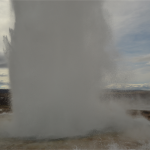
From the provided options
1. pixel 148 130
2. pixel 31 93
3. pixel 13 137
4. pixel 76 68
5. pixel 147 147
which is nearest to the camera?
pixel 147 147

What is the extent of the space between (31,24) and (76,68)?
489 cm

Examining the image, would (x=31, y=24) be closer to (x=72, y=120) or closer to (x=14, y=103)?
(x=14, y=103)

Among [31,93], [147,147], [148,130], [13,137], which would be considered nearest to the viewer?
[147,147]

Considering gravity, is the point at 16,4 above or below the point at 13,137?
above

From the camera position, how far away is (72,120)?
Answer: 9.91 meters

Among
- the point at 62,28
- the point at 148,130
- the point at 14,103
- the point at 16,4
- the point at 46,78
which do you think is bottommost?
the point at 148,130

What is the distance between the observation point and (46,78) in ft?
35.2

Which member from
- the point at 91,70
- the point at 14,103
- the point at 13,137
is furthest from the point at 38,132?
the point at 91,70

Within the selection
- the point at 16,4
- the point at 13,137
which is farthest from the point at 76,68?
the point at 16,4

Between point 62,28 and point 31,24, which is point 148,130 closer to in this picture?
point 62,28

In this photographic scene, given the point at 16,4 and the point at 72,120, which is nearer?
the point at 72,120

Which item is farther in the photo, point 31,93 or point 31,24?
point 31,24

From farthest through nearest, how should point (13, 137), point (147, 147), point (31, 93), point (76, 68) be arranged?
1. point (76, 68)
2. point (31, 93)
3. point (13, 137)
4. point (147, 147)

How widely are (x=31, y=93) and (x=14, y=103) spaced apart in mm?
1469
